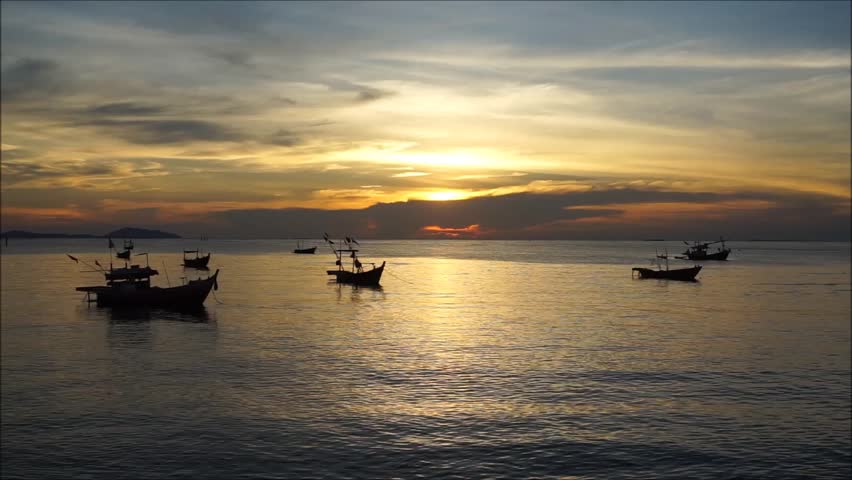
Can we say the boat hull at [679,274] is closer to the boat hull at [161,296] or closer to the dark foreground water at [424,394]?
the dark foreground water at [424,394]

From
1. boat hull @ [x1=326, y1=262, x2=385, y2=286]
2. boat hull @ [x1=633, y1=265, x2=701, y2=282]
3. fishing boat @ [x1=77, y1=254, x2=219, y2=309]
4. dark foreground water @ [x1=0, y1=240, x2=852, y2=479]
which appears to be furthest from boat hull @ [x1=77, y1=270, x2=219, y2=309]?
boat hull @ [x1=633, y1=265, x2=701, y2=282]

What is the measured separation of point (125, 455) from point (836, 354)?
41.2m

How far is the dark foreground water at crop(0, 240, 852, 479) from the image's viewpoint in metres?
22.8

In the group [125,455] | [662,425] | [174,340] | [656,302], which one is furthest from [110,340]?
[656,302]

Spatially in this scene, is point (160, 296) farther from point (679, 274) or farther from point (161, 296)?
point (679, 274)

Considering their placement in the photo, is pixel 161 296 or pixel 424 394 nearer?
pixel 424 394

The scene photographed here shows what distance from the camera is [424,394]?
31328 millimetres

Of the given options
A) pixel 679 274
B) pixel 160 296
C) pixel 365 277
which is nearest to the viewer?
pixel 160 296

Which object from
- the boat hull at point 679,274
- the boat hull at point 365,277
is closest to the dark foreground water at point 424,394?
the boat hull at point 365,277

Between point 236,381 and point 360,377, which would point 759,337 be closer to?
point 360,377

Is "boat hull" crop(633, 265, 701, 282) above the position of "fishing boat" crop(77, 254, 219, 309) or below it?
below

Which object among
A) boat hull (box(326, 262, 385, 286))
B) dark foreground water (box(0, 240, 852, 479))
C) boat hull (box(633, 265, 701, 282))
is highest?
boat hull (box(326, 262, 385, 286))

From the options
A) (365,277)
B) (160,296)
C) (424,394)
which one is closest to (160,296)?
(160,296)

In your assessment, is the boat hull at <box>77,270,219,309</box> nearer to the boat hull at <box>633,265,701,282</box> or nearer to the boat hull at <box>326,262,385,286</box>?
the boat hull at <box>326,262,385,286</box>
